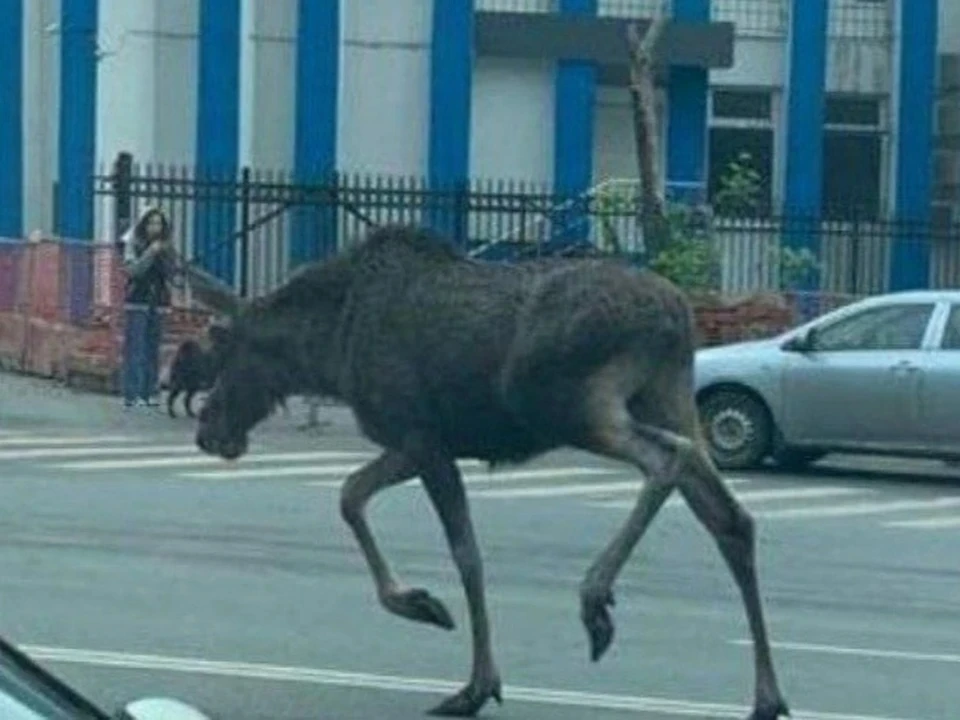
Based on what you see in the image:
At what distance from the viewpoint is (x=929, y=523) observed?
2180cm

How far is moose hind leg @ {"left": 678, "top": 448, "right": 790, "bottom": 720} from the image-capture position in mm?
11289

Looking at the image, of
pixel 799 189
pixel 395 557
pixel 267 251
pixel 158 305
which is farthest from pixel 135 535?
pixel 799 189

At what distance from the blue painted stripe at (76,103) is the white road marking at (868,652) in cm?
2772

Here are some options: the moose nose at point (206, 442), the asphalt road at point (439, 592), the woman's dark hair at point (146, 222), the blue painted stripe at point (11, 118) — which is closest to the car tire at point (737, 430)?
the asphalt road at point (439, 592)

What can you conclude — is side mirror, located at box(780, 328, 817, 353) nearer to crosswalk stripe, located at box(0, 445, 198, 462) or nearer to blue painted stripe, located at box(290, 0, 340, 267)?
crosswalk stripe, located at box(0, 445, 198, 462)

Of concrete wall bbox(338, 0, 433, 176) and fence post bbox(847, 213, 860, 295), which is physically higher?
concrete wall bbox(338, 0, 433, 176)

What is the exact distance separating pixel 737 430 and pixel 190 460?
440cm

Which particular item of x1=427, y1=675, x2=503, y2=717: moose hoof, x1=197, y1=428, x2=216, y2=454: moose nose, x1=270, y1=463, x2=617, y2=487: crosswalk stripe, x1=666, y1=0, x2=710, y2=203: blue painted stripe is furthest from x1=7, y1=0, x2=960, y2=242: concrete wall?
x1=427, y1=675, x2=503, y2=717: moose hoof

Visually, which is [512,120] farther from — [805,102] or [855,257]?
[855,257]

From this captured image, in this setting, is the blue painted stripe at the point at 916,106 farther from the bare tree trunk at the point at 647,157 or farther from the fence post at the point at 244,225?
the fence post at the point at 244,225

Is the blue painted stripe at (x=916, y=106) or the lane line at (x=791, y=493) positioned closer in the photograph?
the lane line at (x=791, y=493)

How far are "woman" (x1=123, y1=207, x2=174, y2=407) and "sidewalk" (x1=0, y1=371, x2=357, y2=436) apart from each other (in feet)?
0.71

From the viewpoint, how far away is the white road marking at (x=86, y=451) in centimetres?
2430

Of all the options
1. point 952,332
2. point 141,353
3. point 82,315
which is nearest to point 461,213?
point 82,315
